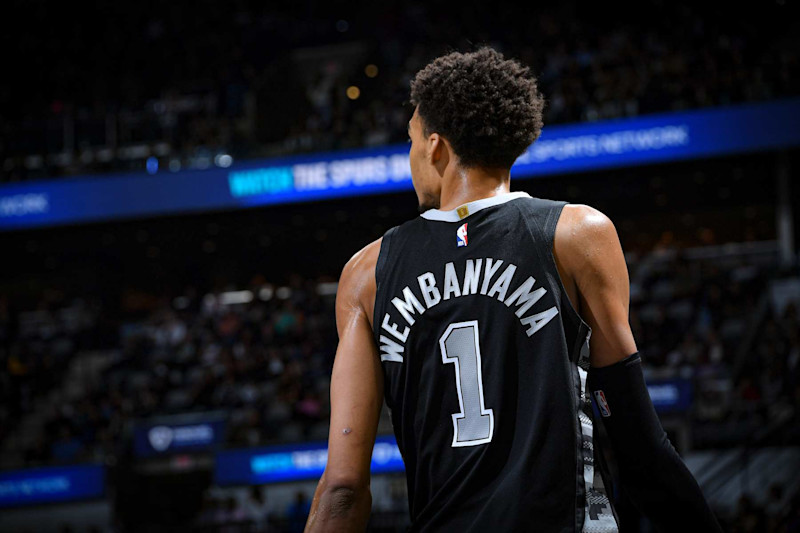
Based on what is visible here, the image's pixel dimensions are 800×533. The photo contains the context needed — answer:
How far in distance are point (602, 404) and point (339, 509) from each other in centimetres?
61

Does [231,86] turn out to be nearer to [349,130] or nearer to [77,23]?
[349,130]

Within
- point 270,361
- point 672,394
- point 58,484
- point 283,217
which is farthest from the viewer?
point 283,217

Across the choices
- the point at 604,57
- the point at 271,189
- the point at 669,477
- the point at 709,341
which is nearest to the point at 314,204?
the point at 271,189

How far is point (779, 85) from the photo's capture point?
1444cm

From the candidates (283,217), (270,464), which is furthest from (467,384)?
(283,217)

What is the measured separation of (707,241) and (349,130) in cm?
794

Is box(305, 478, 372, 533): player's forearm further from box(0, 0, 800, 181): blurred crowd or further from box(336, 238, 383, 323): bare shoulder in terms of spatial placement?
box(0, 0, 800, 181): blurred crowd

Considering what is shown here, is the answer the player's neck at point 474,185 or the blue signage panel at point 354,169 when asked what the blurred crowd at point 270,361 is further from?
the player's neck at point 474,185

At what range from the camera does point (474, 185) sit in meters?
2.11

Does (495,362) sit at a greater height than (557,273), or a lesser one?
lesser

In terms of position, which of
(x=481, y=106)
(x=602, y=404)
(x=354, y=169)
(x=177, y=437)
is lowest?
(x=177, y=437)

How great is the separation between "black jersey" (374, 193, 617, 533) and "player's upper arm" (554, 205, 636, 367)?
0.03m

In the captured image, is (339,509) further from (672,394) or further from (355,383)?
(672,394)

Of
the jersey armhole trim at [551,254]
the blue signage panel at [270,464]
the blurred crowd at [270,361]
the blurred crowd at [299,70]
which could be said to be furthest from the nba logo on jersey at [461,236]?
the blurred crowd at [299,70]
